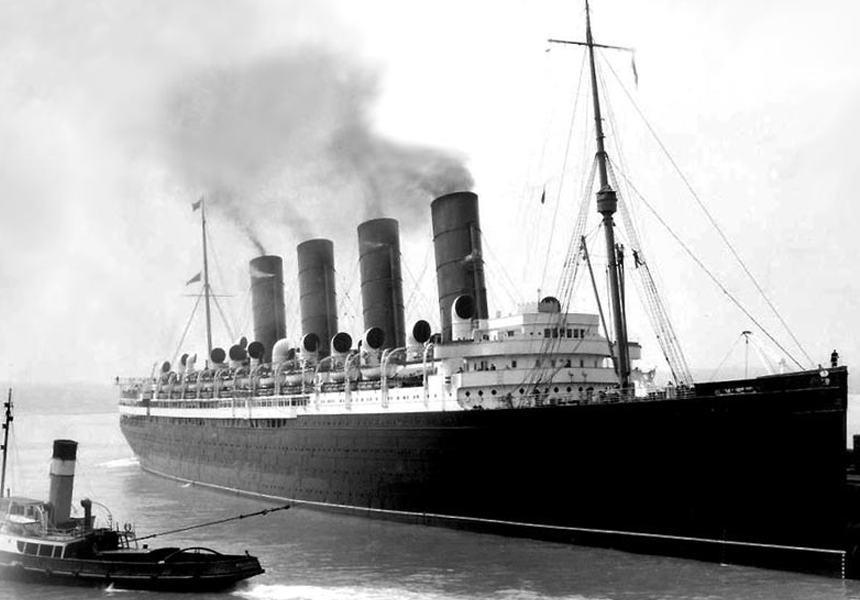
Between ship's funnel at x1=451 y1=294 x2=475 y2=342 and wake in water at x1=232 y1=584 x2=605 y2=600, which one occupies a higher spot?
ship's funnel at x1=451 y1=294 x2=475 y2=342

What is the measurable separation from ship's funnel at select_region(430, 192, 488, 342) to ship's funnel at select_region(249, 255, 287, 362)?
18977 millimetres

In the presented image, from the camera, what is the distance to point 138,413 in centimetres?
5466

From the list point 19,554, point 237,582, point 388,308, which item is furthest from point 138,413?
point 237,582

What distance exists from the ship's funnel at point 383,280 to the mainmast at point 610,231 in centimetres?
1283

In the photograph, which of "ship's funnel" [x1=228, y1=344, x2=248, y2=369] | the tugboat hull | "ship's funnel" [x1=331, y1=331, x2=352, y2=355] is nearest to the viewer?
the tugboat hull

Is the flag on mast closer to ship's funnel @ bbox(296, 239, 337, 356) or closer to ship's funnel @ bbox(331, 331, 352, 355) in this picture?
ship's funnel @ bbox(296, 239, 337, 356)

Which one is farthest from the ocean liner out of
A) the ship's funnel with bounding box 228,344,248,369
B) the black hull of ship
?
the ship's funnel with bounding box 228,344,248,369

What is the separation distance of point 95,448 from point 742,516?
75941mm

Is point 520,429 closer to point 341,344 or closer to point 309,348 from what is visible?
point 341,344

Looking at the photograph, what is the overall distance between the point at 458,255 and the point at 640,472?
11.9m

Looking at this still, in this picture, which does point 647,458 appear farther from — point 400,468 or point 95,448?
point 95,448

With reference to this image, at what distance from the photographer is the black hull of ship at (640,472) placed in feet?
67.4

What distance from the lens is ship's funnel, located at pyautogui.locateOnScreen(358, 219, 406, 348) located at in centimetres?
3750

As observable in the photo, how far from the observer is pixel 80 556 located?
2188 centimetres
